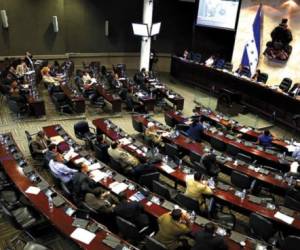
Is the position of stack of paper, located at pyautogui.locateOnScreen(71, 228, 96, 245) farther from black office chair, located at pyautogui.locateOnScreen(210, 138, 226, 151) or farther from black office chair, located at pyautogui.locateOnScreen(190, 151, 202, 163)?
black office chair, located at pyautogui.locateOnScreen(210, 138, 226, 151)

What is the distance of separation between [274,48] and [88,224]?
12.6 metres

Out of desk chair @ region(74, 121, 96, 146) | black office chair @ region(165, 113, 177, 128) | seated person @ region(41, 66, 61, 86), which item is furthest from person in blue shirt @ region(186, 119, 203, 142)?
seated person @ region(41, 66, 61, 86)

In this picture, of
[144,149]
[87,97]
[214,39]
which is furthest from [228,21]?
[144,149]

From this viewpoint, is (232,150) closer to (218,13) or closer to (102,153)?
(102,153)

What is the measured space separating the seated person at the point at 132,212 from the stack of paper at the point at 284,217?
2666 millimetres

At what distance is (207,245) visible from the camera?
17.7 feet

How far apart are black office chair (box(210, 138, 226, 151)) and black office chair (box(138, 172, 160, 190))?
10.2ft

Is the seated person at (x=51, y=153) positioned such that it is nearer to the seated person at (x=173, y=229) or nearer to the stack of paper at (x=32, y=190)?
the stack of paper at (x=32, y=190)

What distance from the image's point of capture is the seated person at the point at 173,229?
5902mm

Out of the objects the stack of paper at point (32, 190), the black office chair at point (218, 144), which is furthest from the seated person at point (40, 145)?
the black office chair at point (218, 144)

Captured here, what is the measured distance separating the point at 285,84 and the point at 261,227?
9558 mm

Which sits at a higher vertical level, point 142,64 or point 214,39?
point 214,39

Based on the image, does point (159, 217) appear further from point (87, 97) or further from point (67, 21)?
point (67, 21)

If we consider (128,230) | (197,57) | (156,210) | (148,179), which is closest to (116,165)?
(148,179)
